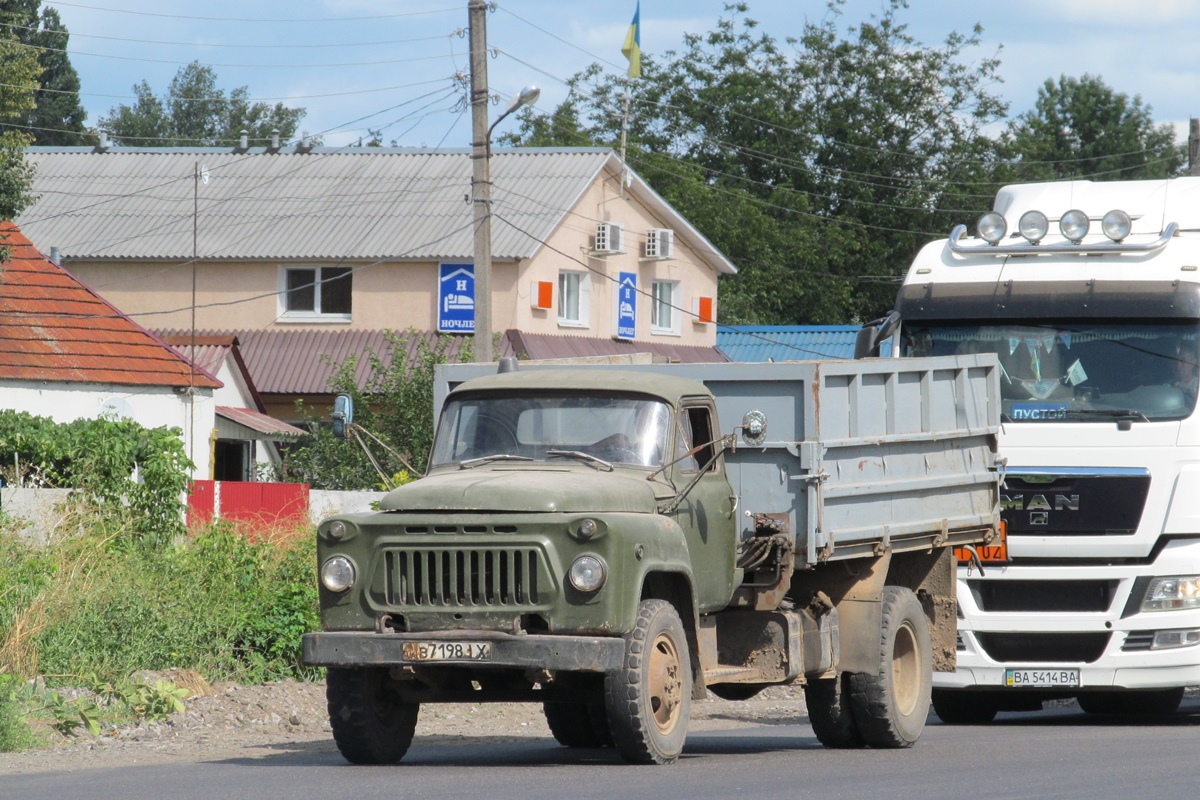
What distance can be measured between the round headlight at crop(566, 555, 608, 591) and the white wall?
655 inches

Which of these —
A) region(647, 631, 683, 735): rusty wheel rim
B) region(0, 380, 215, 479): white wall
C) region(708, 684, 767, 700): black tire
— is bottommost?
region(708, 684, 767, 700): black tire

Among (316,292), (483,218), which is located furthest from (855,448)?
(316,292)

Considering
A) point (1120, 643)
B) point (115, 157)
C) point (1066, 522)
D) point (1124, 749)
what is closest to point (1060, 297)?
point (1066, 522)

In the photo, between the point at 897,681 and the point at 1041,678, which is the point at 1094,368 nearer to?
the point at 1041,678

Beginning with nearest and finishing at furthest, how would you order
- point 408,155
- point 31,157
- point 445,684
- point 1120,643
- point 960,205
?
point 445,684 < point 1120,643 < point 408,155 < point 31,157 < point 960,205

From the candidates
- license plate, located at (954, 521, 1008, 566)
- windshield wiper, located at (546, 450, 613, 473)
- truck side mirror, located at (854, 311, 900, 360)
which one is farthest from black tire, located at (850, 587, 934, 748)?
truck side mirror, located at (854, 311, 900, 360)

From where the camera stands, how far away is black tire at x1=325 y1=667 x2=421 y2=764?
391 inches

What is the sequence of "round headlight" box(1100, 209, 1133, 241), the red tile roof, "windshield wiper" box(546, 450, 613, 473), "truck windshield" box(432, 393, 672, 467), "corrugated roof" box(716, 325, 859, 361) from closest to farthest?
"windshield wiper" box(546, 450, 613, 473) → "truck windshield" box(432, 393, 672, 467) → "round headlight" box(1100, 209, 1133, 241) → the red tile roof → "corrugated roof" box(716, 325, 859, 361)

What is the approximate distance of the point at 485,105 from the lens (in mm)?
23438

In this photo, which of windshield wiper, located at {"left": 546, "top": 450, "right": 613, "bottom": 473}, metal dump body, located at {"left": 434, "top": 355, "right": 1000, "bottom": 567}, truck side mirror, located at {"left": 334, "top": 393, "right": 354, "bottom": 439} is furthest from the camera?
truck side mirror, located at {"left": 334, "top": 393, "right": 354, "bottom": 439}

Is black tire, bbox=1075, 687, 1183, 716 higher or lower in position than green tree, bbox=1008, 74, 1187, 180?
lower

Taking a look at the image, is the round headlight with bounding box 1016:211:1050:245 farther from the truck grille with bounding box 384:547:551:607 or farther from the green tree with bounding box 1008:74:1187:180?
the green tree with bounding box 1008:74:1187:180

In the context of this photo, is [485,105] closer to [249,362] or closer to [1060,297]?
[1060,297]

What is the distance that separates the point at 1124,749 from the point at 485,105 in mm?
14466
